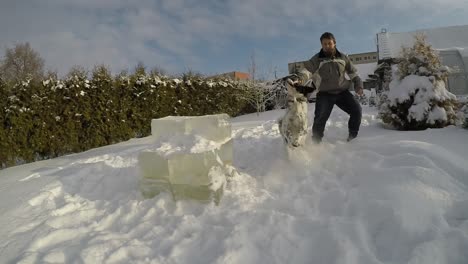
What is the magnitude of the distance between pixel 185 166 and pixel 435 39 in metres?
24.7

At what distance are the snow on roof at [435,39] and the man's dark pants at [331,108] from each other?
17170 mm

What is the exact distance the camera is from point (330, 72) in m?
4.08

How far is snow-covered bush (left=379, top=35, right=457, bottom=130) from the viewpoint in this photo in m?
4.70

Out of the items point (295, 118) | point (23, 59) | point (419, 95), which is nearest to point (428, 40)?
point (419, 95)

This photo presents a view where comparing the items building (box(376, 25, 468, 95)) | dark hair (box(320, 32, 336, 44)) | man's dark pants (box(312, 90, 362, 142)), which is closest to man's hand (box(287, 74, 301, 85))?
man's dark pants (box(312, 90, 362, 142))

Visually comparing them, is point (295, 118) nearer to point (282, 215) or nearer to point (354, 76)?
point (354, 76)

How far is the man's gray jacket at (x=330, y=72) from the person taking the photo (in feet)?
13.4

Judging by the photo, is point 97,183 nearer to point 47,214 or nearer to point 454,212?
point 47,214

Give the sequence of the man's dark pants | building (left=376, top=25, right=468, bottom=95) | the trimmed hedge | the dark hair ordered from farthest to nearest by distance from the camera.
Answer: building (left=376, top=25, right=468, bottom=95), the trimmed hedge, the man's dark pants, the dark hair

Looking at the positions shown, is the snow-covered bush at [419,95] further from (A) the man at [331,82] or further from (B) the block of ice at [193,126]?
(B) the block of ice at [193,126]

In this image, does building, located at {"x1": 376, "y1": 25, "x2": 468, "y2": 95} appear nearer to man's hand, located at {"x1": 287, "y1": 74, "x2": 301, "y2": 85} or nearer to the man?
the man

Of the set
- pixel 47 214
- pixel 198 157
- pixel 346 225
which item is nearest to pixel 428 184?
pixel 346 225

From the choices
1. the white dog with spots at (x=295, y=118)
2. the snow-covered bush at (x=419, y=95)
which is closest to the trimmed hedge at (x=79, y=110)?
the white dog with spots at (x=295, y=118)

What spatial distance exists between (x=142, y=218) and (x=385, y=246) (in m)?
2.00
